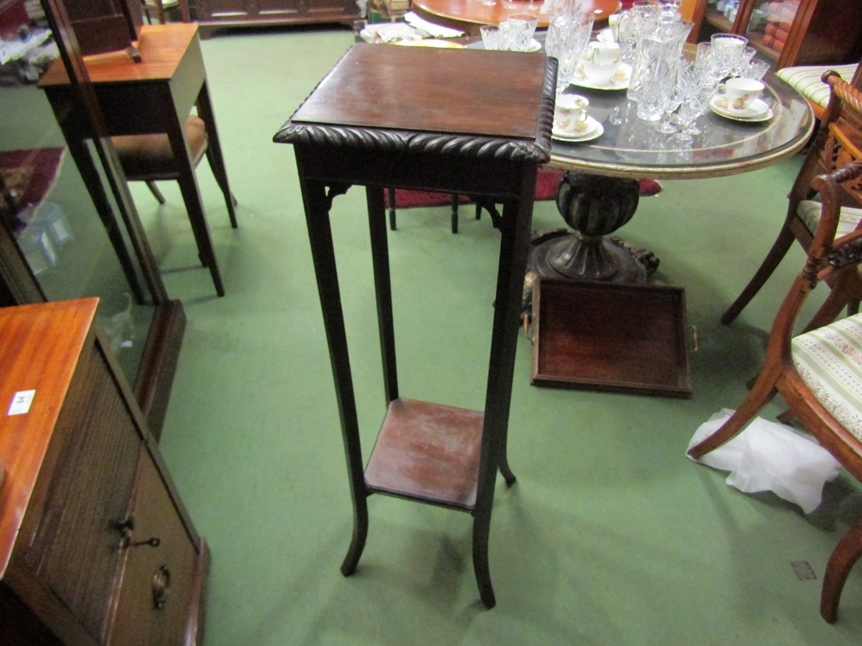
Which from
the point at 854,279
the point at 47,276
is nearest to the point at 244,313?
the point at 47,276

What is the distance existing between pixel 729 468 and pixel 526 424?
0.51m

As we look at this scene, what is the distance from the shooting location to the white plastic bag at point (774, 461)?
4.58ft

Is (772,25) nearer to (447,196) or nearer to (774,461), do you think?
(447,196)

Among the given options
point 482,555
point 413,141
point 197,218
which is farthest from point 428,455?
point 197,218

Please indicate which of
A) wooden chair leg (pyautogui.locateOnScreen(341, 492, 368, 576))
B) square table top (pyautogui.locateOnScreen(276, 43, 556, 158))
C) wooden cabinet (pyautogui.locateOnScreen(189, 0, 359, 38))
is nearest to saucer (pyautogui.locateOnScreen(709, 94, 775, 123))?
square table top (pyautogui.locateOnScreen(276, 43, 556, 158))

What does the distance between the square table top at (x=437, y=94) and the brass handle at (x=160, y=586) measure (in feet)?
2.52

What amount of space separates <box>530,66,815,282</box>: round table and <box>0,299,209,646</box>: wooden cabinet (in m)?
0.97

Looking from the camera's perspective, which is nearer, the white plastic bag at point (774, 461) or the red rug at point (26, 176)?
the red rug at point (26, 176)

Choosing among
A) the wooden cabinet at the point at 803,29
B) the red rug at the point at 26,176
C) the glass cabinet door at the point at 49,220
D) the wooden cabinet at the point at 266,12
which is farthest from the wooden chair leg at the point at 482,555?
the wooden cabinet at the point at 266,12

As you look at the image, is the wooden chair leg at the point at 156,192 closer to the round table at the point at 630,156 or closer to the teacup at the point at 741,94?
the round table at the point at 630,156

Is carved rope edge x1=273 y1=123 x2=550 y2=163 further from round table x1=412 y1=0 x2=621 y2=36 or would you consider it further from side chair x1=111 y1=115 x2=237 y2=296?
round table x1=412 y1=0 x2=621 y2=36

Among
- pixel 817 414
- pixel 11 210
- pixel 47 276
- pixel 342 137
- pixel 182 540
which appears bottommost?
pixel 182 540

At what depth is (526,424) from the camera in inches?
63.0

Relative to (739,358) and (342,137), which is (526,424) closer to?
Answer: (739,358)
